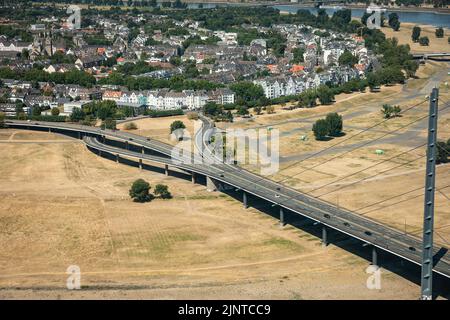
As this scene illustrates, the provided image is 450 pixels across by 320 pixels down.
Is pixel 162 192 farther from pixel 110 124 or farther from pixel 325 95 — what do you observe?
pixel 325 95

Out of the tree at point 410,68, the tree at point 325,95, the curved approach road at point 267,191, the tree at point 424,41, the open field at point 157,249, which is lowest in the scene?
A: the open field at point 157,249

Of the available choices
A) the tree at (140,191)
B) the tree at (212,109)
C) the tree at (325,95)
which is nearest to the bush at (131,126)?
the tree at (212,109)

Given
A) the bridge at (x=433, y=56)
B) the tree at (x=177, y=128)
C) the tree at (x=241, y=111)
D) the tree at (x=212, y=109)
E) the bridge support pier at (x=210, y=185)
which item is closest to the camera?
the bridge support pier at (x=210, y=185)

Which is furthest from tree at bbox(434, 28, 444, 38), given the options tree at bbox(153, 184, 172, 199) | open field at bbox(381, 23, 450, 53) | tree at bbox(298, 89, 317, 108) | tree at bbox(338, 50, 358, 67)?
tree at bbox(153, 184, 172, 199)

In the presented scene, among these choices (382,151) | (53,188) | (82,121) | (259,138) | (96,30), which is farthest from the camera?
(96,30)

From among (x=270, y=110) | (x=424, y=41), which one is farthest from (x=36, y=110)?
(x=424, y=41)

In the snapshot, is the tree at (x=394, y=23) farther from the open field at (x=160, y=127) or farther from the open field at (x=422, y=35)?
the open field at (x=160, y=127)

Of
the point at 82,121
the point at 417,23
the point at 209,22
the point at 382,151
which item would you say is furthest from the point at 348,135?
the point at 417,23

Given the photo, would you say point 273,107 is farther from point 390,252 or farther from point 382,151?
point 390,252
